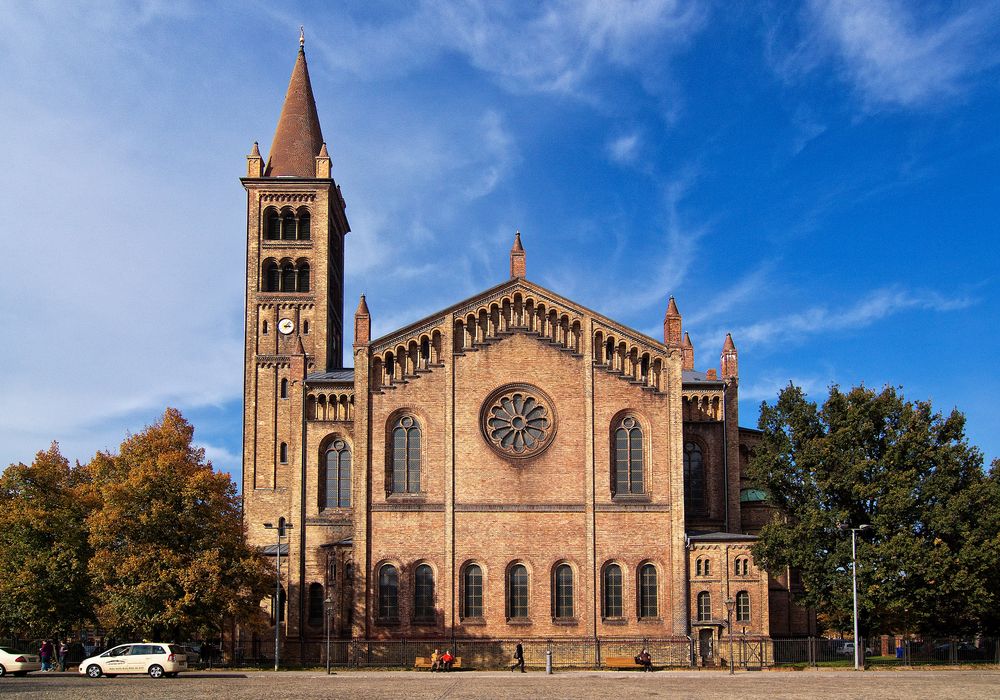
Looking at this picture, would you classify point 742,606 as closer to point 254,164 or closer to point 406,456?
point 406,456

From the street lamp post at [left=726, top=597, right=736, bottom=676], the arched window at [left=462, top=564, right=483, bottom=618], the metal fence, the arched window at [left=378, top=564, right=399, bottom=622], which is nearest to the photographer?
the street lamp post at [left=726, top=597, right=736, bottom=676]

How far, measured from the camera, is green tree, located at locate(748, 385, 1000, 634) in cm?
4784

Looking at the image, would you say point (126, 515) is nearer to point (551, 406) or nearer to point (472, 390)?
point (472, 390)

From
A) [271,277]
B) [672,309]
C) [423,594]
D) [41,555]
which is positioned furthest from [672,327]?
[41,555]

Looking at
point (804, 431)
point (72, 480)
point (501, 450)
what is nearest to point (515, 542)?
point (501, 450)

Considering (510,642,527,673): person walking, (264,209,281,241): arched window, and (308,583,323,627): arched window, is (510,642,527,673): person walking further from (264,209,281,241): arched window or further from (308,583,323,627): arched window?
(264,209,281,241): arched window

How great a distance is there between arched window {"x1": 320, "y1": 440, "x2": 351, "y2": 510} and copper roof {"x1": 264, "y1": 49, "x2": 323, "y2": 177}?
2074 centimetres

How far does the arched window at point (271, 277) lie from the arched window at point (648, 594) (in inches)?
1156

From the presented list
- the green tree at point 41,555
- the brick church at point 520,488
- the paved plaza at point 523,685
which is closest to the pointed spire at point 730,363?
the brick church at point 520,488

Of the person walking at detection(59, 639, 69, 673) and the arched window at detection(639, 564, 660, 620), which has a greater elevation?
the arched window at detection(639, 564, 660, 620)

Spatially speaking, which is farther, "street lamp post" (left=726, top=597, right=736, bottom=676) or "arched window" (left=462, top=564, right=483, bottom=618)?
"arched window" (left=462, top=564, right=483, bottom=618)

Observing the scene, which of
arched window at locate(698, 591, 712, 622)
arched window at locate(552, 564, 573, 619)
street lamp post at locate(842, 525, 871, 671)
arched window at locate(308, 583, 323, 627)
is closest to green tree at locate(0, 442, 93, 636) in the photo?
arched window at locate(308, 583, 323, 627)

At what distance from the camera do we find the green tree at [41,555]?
46594 mm

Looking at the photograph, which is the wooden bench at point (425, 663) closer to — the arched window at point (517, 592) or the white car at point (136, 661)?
the arched window at point (517, 592)
